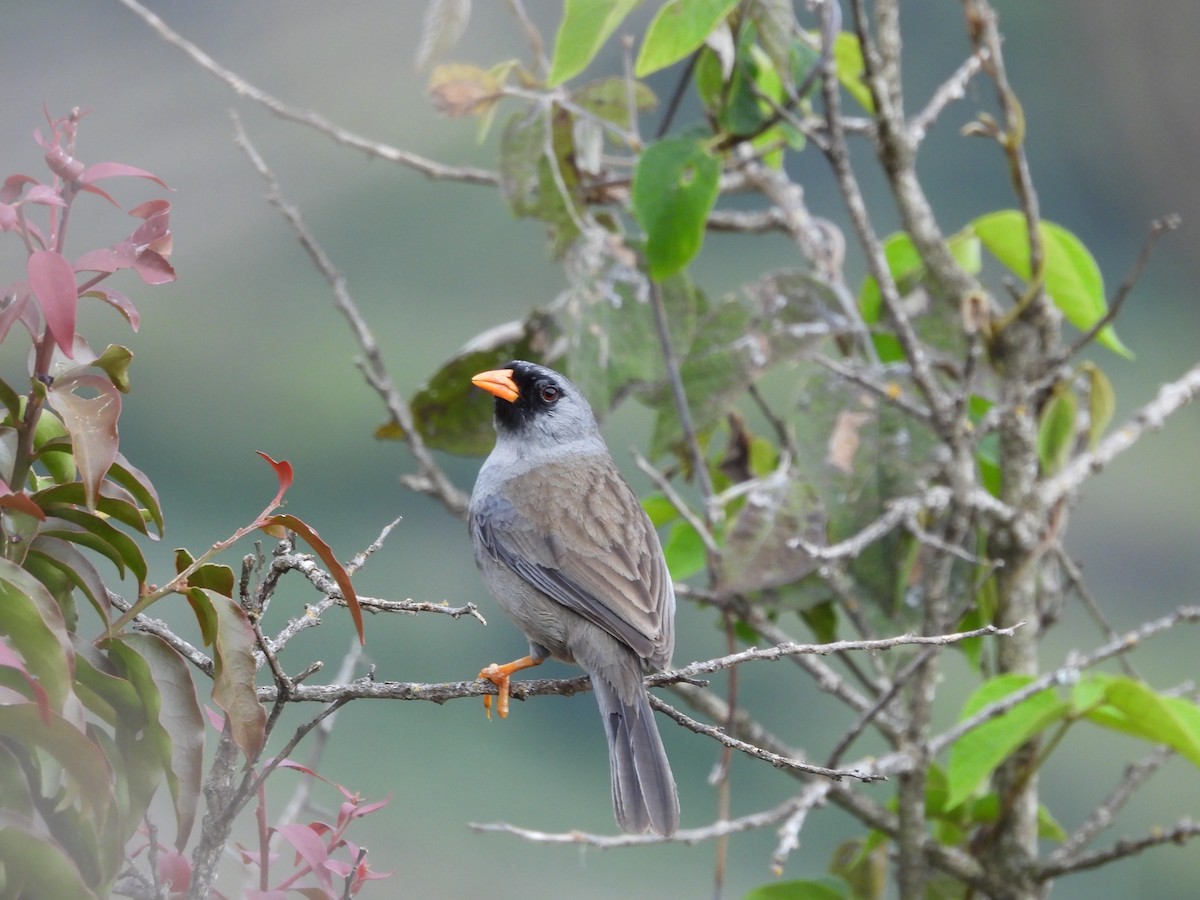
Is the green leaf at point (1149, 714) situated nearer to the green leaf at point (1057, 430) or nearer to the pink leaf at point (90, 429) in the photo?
the green leaf at point (1057, 430)

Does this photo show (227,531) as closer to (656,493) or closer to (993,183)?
(656,493)

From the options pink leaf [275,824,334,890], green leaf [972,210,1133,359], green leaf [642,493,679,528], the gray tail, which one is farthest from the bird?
green leaf [972,210,1133,359]

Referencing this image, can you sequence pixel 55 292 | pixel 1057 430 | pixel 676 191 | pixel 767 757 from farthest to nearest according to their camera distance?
pixel 1057 430
pixel 676 191
pixel 767 757
pixel 55 292

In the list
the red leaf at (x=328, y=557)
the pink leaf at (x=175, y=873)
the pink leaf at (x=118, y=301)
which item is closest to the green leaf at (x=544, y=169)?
the pink leaf at (x=118, y=301)

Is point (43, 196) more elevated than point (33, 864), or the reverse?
point (43, 196)

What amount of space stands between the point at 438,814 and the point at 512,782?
1.62 feet

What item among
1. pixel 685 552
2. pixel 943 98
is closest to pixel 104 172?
pixel 685 552

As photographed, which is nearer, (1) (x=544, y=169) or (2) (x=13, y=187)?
(2) (x=13, y=187)

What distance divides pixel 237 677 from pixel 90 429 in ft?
0.91

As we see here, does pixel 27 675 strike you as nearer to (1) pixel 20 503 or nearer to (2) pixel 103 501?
(1) pixel 20 503

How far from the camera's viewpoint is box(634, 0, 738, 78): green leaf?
2.27m

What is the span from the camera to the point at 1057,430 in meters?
3.04

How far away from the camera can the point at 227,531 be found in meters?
4.33

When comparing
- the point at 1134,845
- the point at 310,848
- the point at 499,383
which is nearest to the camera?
the point at 310,848
